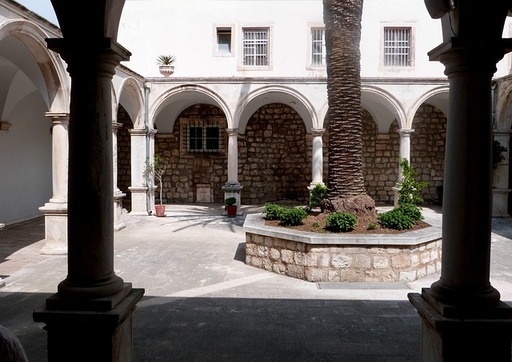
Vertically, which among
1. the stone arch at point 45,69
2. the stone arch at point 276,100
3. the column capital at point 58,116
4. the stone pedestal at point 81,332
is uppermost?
the stone arch at point 276,100

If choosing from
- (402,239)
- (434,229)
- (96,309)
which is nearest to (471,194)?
(96,309)

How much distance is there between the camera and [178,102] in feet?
54.3

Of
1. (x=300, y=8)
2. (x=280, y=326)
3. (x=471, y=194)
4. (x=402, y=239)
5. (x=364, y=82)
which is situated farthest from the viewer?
(x=300, y=8)

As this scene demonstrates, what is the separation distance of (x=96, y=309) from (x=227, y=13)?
1470 cm

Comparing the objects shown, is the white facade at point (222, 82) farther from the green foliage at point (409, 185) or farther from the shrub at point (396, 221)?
the shrub at point (396, 221)

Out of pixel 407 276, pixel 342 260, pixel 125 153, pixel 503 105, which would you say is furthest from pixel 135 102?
pixel 503 105

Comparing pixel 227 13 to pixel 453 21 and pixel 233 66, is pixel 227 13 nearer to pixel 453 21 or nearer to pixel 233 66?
pixel 233 66

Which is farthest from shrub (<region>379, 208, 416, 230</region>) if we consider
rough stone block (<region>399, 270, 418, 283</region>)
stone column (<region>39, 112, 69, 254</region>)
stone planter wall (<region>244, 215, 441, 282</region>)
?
stone column (<region>39, 112, 69, 254</region>)

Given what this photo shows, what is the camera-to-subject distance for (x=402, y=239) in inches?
247

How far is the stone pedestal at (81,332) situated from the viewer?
2639 mm

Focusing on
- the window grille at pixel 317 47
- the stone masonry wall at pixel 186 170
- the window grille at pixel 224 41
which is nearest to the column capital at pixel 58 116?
the window grille at pixel 224 41

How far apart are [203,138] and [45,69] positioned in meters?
9.93

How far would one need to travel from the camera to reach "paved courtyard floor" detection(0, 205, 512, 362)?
12.7 feet

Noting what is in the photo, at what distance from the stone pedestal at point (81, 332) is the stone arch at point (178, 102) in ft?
39.1
